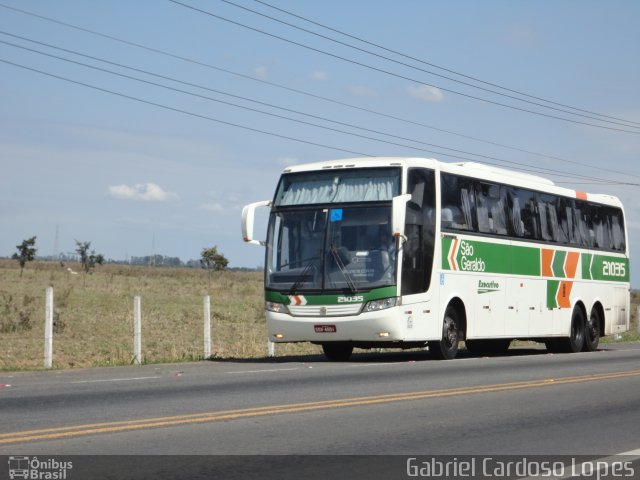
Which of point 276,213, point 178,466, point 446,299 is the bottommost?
point 178,466

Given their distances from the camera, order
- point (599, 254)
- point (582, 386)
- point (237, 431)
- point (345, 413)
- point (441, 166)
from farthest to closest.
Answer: point (599, 254), point (441, 166), point (582, 386), point (345, 413), point (237, 431)

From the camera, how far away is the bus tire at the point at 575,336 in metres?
27.7

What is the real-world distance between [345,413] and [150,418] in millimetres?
2001

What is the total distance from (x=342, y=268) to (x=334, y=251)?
35 cm

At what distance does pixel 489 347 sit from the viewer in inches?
1103

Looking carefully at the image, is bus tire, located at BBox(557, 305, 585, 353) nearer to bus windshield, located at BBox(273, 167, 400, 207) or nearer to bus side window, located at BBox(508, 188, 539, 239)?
bus side window, located at BBox(508, 188, 539, 239)

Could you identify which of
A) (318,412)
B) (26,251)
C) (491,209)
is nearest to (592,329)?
(491,209)

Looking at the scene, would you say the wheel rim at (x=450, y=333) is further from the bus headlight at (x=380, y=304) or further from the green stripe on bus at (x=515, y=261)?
the bus headlight at (x=380, y=304)

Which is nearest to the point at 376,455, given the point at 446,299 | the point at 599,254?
the point at 446,299

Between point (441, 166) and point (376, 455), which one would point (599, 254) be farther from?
point (376, 455)

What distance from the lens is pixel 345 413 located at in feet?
37.9

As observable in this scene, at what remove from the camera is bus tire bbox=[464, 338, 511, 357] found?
27395 mm

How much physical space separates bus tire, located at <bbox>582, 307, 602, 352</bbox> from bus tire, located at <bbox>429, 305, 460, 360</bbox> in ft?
21.9

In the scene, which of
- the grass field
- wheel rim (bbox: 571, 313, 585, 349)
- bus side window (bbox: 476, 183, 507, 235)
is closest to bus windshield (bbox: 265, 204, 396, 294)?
the grass field
